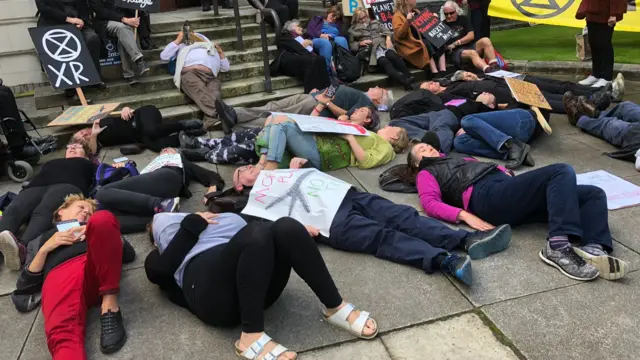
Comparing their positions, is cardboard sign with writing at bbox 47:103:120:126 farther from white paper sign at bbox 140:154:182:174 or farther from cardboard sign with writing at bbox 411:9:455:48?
cardboard sign with writing at bbox 411:9:455:48

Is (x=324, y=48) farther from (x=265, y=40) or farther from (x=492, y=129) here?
(x=492, y=129)

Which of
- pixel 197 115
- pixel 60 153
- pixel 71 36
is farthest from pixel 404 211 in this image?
pixel 71 36

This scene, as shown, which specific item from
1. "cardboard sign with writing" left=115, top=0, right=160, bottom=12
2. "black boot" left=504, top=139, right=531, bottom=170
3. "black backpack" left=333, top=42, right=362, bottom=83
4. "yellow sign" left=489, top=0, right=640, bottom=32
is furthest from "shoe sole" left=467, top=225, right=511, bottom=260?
"yellow sign" left=489, top=0, right=640, bottom=32

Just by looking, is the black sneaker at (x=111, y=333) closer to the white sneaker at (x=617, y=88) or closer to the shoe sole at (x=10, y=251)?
the shoe sole at (x=10, y=251)

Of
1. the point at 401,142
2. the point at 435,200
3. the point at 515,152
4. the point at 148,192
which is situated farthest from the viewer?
the point at 401,142

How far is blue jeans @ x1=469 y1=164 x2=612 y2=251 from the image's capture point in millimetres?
3070

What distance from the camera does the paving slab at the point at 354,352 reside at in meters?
2.41

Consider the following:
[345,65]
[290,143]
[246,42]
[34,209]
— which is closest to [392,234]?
[290,143]

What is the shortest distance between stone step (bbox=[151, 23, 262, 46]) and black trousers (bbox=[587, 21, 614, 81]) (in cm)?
522

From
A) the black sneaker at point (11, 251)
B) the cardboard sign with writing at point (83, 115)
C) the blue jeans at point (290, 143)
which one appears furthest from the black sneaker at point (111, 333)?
the cardboard sign with writing at point (83, 115)

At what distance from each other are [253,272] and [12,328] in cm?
163

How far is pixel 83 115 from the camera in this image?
5371 mm

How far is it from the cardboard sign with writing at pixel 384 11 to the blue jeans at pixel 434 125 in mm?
3412

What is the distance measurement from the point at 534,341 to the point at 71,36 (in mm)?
6075
